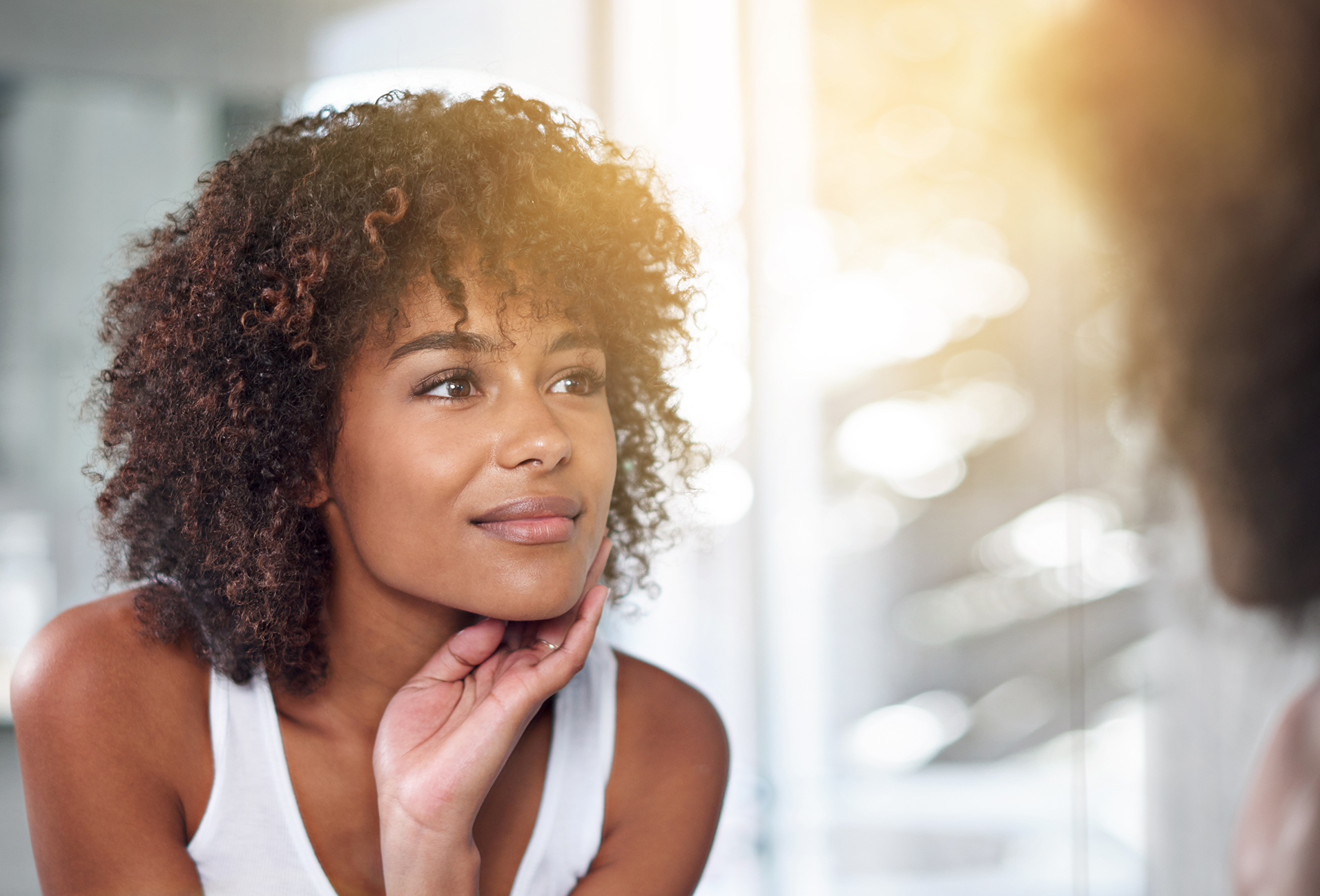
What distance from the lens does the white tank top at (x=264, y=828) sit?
0.80 m

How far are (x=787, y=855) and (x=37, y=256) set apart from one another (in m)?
1.04

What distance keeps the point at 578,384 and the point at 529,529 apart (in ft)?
0.46

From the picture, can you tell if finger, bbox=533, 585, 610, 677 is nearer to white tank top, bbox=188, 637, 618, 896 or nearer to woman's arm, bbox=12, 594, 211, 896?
white tank top, bbox=188, 637, 618, 896

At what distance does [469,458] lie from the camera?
0.75 m

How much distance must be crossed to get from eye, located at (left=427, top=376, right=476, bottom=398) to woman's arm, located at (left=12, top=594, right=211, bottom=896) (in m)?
0.32

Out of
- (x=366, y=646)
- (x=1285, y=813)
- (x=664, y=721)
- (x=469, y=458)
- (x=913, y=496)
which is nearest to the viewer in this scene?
(x=469, y=458)

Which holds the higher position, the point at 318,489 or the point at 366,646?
the point at 318,489

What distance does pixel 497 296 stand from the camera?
30.5 inches

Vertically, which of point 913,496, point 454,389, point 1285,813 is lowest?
point 1285,813

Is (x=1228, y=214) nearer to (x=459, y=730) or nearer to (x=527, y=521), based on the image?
(x=527, y=521)

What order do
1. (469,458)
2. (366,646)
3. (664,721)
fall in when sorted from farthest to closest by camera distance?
→ (664,721)
(366,646)
(469,458)

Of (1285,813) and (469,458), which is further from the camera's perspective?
(1285,813)

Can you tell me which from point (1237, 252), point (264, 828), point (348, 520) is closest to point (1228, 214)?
point (1237, 252)

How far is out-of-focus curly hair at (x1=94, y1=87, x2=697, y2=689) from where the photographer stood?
771 millimetres
